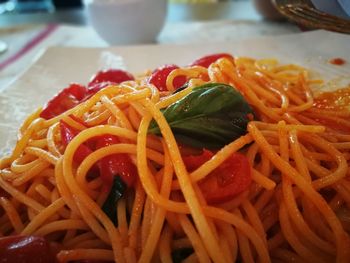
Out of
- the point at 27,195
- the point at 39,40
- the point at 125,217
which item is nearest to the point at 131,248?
the point at 125,217

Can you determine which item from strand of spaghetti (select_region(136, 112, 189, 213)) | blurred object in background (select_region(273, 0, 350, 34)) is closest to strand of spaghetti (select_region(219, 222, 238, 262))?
strand of spaghetti (select_region(136, 112, 189, 213))

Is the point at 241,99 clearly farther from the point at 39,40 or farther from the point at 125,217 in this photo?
the point at 39,40

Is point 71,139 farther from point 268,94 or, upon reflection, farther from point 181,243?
point 268,94

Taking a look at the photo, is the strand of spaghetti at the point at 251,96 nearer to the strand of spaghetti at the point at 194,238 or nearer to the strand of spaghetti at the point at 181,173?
the strand of spaghetti at the point at 181,173

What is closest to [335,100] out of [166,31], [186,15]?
[166,31]

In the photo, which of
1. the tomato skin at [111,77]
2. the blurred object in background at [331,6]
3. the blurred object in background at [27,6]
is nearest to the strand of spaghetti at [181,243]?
the tomato skin at [111,77]
